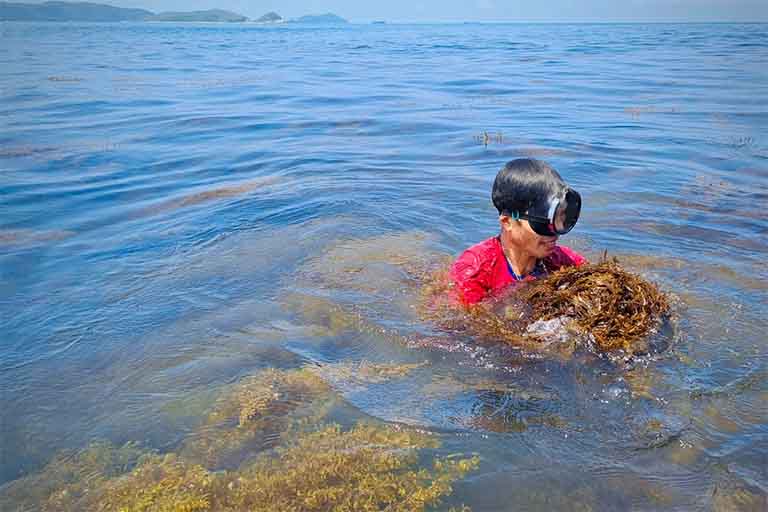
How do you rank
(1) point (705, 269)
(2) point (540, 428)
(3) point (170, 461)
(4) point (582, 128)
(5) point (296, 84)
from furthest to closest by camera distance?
1. (5) point (296, 84)
2. (4) point (582, 128)
3. (1) point (705, 269)
4. (2) point (540, 428)
5. (3) point (170, 461)

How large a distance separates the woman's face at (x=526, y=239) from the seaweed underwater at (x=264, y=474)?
1.67 metres

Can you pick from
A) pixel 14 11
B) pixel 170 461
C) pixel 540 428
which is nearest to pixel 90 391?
pixel 170 461

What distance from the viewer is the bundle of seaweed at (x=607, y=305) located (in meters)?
3.96

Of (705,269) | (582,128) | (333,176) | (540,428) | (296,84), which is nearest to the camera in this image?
(540,428)

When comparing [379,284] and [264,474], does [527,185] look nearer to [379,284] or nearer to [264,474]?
[379,284]

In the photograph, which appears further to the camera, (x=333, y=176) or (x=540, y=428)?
(x=333, y=176)

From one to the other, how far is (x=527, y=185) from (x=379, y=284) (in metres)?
2.19

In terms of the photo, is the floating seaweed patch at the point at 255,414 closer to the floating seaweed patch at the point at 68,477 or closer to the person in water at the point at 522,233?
the floating seaweed patch at the point at 68,477

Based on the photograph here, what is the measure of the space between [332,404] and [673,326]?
2.60 m

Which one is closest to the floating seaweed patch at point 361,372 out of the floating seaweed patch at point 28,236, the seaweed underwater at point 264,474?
the seaweed underwater at point 264,474

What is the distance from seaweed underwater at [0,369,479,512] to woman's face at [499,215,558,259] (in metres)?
1.67

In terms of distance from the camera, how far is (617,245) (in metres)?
6.82

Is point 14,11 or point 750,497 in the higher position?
point 14,11

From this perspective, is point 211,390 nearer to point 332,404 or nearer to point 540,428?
point 332,404
